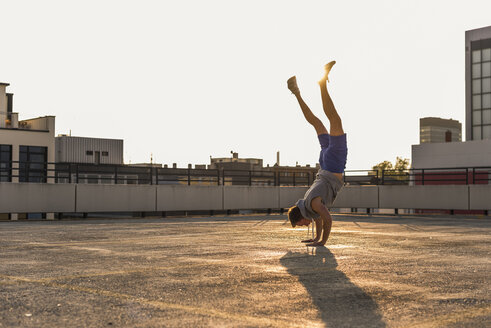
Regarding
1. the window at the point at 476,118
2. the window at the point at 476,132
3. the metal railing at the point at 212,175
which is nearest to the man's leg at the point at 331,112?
the metal railing at the point at 212,175

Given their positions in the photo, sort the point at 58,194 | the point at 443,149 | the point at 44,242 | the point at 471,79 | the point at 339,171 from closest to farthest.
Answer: the point at 339,171 < the point at 44,242 < the point at 58,194 < the point at 443,149 < the point at 471,79

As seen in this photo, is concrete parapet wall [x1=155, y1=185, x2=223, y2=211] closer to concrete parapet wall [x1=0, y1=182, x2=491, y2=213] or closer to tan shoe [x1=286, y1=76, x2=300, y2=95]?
A: concrete parapet wall [x1=0, y1=182, x2=491, y2=213]

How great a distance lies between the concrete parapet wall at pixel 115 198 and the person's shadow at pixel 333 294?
13.0 m

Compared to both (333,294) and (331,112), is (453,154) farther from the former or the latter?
(333,294)

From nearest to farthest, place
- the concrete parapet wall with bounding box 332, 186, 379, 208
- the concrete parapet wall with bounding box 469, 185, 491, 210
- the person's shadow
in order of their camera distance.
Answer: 1. the person's shadow
2. the concrete parapet wall with bounding box 469, 185, 491, 210
3. the concrete parapet wall with bounding box 332, 186, 379, 208

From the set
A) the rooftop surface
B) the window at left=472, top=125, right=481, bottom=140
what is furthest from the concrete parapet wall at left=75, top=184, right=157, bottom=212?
the window at left=472, top=125, right=481, bottom=140

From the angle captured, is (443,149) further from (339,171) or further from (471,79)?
(339,171)

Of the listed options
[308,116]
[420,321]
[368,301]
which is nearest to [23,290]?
[368,301]

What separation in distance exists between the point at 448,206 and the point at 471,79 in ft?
150

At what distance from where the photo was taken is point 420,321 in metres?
→ 4.07

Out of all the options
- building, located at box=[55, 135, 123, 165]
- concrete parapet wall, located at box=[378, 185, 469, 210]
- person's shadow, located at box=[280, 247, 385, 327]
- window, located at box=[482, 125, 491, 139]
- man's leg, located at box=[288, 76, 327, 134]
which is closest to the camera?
person's shadow, located at box=[280, 247, 385, 327]

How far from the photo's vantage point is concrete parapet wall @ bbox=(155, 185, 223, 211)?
21331 millimetres

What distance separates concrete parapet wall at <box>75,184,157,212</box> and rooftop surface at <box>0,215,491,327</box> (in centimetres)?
1009

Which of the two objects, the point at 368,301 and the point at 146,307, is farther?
the point at 368,301
